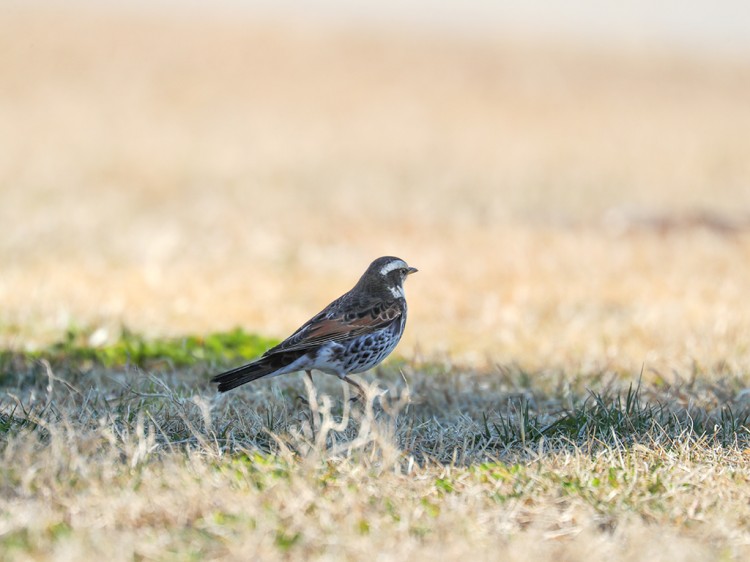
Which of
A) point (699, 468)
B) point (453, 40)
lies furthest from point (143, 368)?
point (453, 40)

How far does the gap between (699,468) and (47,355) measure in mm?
4513

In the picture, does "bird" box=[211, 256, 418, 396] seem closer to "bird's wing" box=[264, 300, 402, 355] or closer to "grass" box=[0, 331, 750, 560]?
"bird's wing" box=[264, 300, 402, 355]

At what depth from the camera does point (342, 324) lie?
551cm

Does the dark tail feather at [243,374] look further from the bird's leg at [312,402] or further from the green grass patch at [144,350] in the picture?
the green grass patch at [144,350]

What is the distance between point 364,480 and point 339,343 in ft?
4.07

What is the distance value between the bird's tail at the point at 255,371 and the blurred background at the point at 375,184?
76.3 inches

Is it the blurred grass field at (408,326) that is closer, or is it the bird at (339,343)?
the blurred grass field at (408,326)

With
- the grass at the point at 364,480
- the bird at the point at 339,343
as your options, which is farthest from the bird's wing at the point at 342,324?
the grass at the point at 364,480

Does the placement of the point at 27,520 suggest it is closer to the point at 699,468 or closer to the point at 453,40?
the point at 699,468

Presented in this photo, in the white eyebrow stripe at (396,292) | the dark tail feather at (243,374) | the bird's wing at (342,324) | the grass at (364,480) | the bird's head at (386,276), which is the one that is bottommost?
the grass at (364,480)

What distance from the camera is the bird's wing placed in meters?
5.41

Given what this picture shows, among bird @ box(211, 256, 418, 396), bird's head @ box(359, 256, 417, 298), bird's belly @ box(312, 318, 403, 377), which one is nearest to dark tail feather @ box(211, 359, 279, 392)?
bird @ box(211, 256, 418, 396)

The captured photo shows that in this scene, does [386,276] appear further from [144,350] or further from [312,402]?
[144,350]

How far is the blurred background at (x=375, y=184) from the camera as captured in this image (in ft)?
29.7
